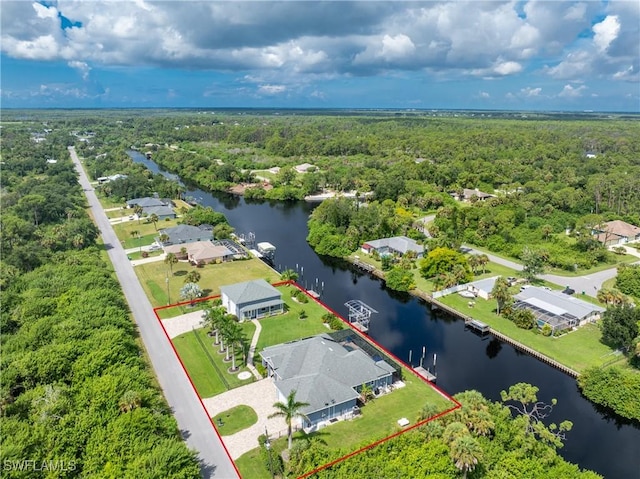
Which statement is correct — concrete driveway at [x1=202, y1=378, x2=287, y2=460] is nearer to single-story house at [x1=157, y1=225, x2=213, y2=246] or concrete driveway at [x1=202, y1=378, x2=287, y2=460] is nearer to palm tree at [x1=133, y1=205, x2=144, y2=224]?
single-story house at [x1=157, y1=225, x2=213, y2=246]

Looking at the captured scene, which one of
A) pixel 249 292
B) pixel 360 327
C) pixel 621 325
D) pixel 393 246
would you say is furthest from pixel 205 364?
pixel 621 325

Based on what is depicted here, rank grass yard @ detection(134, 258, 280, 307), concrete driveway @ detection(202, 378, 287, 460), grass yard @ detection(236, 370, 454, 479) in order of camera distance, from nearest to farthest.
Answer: grass yard @ detection(236, 370, 454, 479) → concrete driveway @ detection(202, 378, 287, 460) → grass yard @ detection(134, 258, 280, 307)

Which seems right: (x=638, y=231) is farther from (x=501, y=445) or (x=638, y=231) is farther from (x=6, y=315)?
(x=6, y=315)

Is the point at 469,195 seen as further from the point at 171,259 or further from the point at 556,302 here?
the point at 171,259

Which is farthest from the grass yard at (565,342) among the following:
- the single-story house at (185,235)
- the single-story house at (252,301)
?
the single-story house at (185,235)

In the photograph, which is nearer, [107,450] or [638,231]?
[107,450]

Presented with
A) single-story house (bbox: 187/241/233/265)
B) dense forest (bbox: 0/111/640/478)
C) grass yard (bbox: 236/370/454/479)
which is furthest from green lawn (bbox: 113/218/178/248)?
grass yard (bbox: 236/370/454/479)

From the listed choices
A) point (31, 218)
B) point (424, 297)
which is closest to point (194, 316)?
point (424, 297)

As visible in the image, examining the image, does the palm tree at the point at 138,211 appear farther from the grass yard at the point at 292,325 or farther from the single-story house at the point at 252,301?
the grass yard at the point at 292,325
